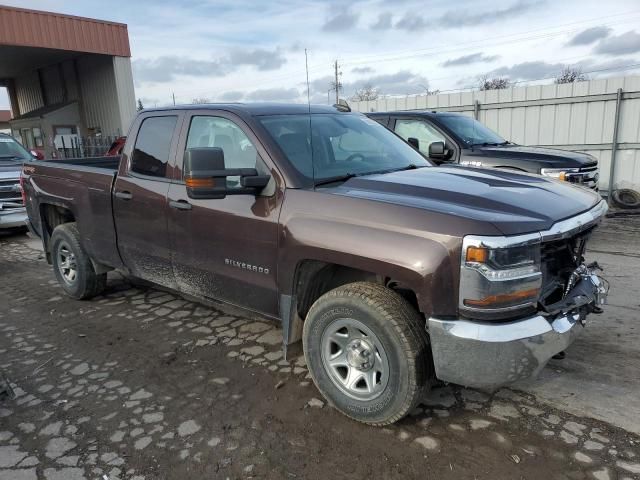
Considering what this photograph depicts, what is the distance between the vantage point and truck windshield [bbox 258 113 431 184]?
133 inches

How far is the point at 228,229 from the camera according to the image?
11.3 feet

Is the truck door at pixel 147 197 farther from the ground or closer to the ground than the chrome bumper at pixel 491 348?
farther from the ground

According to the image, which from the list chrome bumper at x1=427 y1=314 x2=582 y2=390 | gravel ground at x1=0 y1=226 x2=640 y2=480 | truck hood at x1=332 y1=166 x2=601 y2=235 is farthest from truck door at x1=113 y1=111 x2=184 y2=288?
chrome bumper at x1=427 y1=314 x2=582 y2=390

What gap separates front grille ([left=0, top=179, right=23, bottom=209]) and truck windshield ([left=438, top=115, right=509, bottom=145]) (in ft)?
24.6

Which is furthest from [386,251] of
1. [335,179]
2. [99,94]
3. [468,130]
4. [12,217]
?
[99,94]

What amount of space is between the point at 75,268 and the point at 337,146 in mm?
3288

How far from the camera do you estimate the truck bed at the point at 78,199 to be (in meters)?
4.59

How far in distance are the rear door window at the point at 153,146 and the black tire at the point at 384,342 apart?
6.27 feet

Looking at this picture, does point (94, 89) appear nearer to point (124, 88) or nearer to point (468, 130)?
point (124, 88)

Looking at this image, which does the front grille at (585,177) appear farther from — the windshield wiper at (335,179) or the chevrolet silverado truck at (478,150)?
the windshield wiper at (335,179)

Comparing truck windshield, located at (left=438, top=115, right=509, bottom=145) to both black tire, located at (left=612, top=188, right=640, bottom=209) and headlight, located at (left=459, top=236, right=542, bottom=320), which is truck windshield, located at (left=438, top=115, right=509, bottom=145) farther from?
headlight, located at (left=459, top=236, right=542, bottom=320)

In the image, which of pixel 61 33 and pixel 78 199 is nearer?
pixel 78 199

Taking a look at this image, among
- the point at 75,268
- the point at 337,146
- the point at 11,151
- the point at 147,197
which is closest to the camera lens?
the point at 337,146

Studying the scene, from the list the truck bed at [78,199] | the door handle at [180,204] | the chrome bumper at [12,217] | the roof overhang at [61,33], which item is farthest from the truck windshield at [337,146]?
the roof overhang at [61,33]
